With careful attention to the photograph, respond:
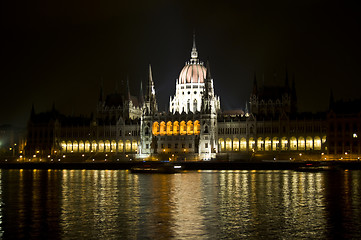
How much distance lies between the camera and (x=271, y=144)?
135 metres

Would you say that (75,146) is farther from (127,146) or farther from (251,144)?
(251,144)

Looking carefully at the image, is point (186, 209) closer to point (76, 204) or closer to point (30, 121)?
point (76, 204)

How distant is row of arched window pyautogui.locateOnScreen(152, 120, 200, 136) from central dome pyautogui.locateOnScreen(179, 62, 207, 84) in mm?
23028

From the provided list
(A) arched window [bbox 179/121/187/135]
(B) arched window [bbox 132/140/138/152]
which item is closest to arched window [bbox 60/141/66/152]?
(B) arched window [bbox 132/140/138/152]

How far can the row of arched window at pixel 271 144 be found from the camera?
131000mm

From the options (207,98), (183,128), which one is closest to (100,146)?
(183,128)

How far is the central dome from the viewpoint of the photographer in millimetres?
159750

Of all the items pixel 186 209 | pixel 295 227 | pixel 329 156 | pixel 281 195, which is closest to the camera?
pixel 295 227

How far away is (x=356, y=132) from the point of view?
398 feet

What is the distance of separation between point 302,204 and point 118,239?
18.2m

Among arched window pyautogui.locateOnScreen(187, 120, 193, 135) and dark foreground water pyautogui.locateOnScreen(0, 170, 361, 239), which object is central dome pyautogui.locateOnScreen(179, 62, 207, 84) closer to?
arched window pyautogui.locateOnScreen(187, 120, 193, 135)

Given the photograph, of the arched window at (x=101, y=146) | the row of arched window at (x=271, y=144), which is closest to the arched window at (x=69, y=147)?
the arched window at (x=101, y=146)

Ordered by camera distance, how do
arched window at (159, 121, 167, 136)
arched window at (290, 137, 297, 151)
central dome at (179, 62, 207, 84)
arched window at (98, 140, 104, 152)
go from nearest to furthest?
arched window at (290, 137, 297, 151)
arched window at (159, 121, 167, 136)
arched window at (98, 140, 104, 152)
central dome at (179, 62, 207, 84)

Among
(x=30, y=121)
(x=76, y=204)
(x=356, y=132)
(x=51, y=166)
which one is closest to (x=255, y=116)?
(x=356, y=132)
